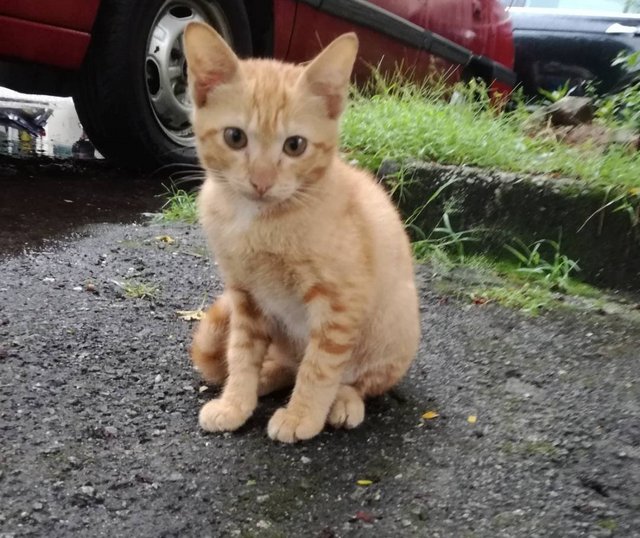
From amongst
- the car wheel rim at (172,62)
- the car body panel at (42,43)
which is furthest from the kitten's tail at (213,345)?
the car wheel rim at (172,62)

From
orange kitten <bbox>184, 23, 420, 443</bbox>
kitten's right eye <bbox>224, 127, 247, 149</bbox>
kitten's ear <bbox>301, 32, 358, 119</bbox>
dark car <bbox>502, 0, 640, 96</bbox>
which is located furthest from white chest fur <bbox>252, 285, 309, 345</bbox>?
dark car <bbox>502, 0, 640, 96</bbox>

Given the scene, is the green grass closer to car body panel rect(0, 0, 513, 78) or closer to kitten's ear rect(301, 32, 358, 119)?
car body panel rect(0, 0, 513, 78)

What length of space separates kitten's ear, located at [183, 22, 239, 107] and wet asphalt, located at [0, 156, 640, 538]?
2.87ft

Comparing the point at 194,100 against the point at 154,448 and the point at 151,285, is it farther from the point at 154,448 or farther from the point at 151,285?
the point at 151,285

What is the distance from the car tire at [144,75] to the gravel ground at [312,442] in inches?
64.3

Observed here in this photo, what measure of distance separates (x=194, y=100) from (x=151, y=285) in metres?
1.18

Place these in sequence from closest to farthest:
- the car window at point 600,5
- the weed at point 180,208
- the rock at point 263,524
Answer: the rock at point 263,524 → the weed at point 180,208 → the car window at point 600,5

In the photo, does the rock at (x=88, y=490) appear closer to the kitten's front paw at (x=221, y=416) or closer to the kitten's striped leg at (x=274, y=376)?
the kitten's front paw at (x=221, y=416)

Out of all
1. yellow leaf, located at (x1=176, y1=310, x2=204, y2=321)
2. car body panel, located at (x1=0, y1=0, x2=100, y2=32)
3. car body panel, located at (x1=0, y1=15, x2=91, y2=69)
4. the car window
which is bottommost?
yellow leaf, located at (x1=176, y1=310, x2=204, y2=321)

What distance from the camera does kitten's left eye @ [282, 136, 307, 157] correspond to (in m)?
1.83

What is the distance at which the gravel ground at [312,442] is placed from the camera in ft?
5.01

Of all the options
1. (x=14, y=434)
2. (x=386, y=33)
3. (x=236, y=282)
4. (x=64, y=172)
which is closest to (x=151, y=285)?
(x=236, y=282)

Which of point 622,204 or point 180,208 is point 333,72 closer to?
point 622,204

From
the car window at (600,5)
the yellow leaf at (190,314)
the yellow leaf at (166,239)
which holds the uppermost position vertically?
the car window at (600,5)
